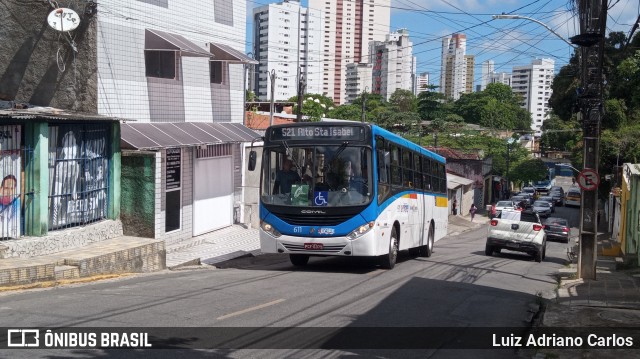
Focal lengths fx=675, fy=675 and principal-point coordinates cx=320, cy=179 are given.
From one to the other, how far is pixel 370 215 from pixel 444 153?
154 ft

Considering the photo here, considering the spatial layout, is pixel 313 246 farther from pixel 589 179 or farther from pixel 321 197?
pixel 589 179

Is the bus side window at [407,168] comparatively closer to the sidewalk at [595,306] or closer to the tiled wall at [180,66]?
the sidewalk at [595,306]

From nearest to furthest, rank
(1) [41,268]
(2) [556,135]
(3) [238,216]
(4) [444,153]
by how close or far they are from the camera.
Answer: (1) [41,268] → (3) [238,216] → (4) [444,153] → (2) [556,135]

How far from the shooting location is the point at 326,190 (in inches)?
578

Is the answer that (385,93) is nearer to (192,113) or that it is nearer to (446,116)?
(446,116)

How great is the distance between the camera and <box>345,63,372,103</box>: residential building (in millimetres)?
165875

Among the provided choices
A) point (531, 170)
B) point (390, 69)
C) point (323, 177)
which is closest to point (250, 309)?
point (323, 177)

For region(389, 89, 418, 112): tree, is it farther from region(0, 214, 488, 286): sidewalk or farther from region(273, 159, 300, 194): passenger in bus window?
region(273, 159, 300, 194): passenger in bus window

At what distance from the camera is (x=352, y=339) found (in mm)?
8688

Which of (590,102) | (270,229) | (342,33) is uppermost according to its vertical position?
(342,33)

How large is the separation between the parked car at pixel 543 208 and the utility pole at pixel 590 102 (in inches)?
1370

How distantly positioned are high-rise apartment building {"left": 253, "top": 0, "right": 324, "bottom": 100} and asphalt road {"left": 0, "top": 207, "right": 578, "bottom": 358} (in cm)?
12226

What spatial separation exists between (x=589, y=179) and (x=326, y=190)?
6.55 meters

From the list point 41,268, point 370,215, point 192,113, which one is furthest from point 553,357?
point 192,113
